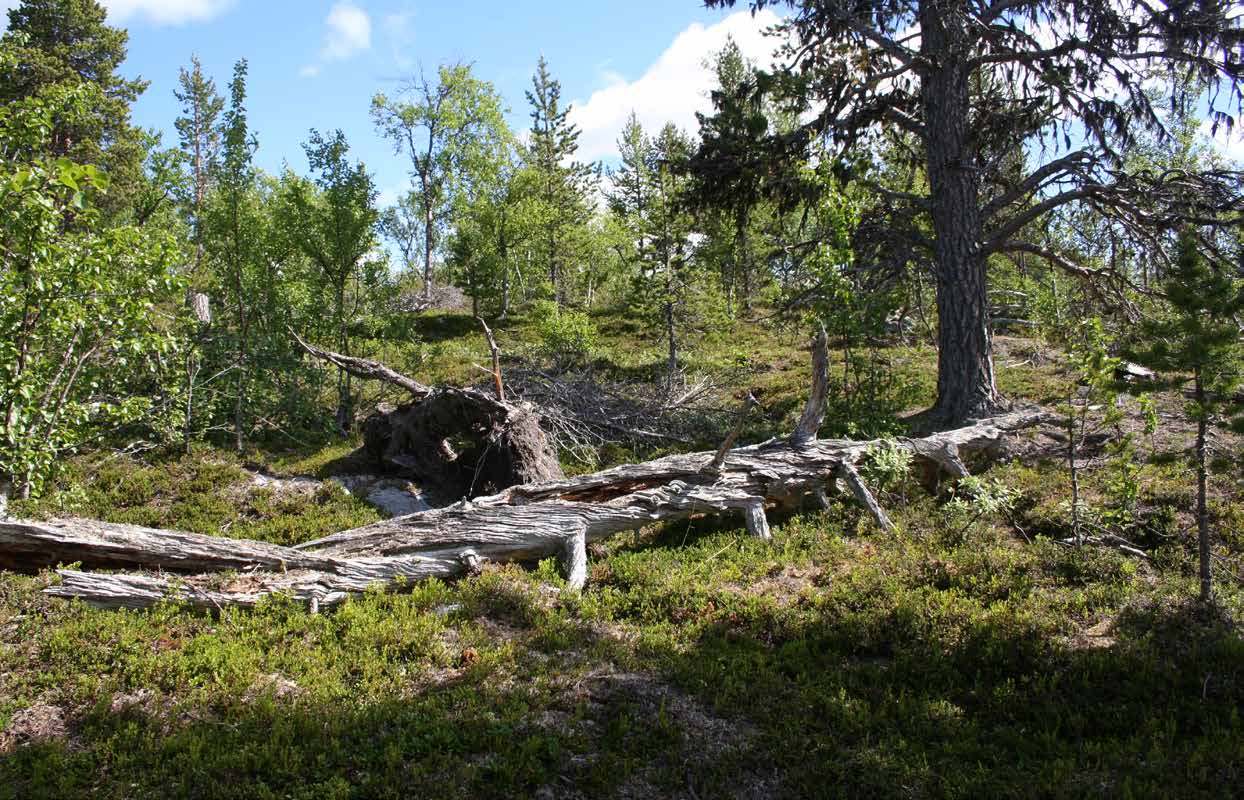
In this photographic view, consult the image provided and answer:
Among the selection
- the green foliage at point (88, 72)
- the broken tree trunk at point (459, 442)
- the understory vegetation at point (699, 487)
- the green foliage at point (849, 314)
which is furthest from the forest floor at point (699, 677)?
the green foliage at point (88, 72)

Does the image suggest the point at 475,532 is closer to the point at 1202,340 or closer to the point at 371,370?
the point at 371,370

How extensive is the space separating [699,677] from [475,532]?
3.53 meters

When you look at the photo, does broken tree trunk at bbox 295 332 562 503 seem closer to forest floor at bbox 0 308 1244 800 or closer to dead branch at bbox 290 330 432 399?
dead branch at bbox 290 330 432 399

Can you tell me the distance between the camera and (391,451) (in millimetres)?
12727

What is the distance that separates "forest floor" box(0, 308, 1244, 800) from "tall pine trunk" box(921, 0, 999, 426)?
3.81 metres

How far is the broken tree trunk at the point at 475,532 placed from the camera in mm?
7223

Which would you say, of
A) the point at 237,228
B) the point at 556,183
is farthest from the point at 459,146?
the point at 237,228

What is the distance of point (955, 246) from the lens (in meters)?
13.1

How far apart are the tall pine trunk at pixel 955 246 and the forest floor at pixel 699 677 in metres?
3.81

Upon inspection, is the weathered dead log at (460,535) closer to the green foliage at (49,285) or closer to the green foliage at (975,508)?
the green foliage at (975,508)

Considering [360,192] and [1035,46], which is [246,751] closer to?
[360,192]

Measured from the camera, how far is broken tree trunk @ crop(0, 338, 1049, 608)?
7223 mm

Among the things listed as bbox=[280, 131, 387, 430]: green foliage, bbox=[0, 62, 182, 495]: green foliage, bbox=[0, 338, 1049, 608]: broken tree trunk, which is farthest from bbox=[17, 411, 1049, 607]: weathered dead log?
bbox=[280, 131, 387, 430]: green foliage

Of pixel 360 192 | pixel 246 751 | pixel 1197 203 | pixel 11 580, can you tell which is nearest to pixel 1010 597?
pixel 246 751
